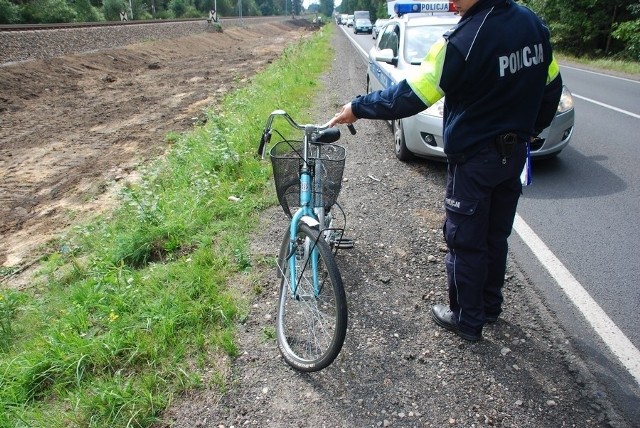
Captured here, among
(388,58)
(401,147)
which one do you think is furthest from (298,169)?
(388,58)

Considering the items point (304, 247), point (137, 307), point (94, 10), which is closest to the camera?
point (304, 247)

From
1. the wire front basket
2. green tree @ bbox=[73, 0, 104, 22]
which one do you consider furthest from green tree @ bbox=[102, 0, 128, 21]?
the wire front basket

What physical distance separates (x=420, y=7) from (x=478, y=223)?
9119 mm

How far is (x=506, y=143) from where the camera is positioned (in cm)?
241

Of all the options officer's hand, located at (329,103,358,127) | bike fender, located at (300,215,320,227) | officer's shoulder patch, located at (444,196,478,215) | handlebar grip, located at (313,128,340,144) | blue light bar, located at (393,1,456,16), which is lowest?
bike fender, located at (300,215,320,227)

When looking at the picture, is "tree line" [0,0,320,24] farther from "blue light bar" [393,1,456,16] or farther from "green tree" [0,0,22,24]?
"blue light bar" [393,1,456,16]

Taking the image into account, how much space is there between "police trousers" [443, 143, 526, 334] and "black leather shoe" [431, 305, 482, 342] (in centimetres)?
4

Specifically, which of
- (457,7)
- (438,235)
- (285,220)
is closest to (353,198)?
(285,220)

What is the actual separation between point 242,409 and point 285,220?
95.2 inches

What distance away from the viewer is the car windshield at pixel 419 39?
6398mm

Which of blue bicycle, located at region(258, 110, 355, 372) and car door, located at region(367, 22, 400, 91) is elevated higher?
car door, located at region(367, 22, 400, 91)

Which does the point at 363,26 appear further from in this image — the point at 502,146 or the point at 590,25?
the point at 502,146

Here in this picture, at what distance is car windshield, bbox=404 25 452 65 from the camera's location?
21.0ft

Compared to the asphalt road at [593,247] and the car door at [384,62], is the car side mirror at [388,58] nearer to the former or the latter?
the car door at [384,62]
